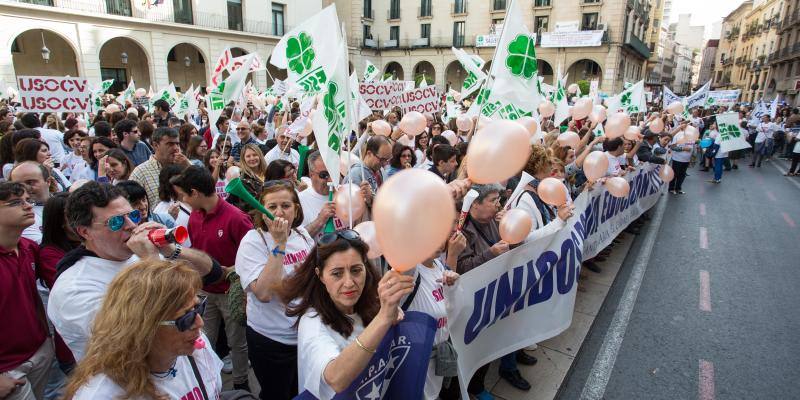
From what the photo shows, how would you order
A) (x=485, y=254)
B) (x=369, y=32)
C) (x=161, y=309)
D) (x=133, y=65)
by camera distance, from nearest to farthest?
(x=161, y=309) < (x=485, y=254) < (x=133, y=65) < (x=369, y=32)

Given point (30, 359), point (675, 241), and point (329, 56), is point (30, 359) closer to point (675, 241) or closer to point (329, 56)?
point (329, 56)

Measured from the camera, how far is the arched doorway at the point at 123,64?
25.5 metres

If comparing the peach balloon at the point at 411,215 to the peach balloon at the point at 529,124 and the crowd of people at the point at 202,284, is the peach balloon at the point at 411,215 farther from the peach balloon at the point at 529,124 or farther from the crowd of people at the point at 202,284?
the peach balloon at the point at 529,124

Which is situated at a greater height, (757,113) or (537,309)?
(757,113)

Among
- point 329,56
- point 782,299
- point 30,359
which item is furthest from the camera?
point 782,299

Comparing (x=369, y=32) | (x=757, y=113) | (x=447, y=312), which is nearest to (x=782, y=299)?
(x=447, y=312)

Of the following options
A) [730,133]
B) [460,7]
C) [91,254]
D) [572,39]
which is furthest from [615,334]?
[460,7]

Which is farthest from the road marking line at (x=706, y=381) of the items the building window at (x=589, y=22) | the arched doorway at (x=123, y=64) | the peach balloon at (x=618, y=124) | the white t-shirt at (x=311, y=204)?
the building window at (x=589, y=22)

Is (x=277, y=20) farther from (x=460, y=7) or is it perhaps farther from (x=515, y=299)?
(x=515, y=299)

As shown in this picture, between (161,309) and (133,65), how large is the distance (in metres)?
30.4

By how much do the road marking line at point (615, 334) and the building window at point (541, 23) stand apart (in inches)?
1342

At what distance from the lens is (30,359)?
2256 millimetres

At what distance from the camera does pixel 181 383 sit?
65.6 inches

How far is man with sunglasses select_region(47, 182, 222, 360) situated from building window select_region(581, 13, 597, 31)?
39.5 metres
